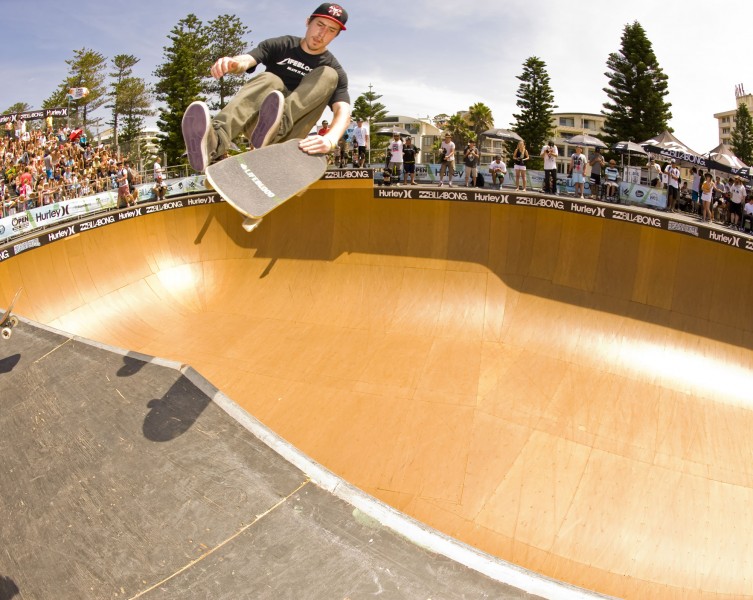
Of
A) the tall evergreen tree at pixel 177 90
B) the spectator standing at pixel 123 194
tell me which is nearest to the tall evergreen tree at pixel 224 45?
the tall evergreen tree at pixel 177 90

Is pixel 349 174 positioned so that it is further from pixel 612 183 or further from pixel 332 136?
pixel 332 136

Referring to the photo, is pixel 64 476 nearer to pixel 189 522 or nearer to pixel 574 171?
pixel 189 522

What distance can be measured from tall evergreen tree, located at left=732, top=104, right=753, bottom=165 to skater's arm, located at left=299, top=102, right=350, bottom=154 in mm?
55197

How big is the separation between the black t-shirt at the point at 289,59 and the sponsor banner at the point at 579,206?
774 centimetres

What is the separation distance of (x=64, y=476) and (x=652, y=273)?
1167 cm

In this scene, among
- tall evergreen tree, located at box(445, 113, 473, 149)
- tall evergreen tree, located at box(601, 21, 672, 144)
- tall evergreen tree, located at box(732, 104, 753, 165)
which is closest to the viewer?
tall evergreen tree, located at box(601, 21, 672, 144)

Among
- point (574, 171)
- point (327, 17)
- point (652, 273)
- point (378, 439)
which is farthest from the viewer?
point (574, 171)

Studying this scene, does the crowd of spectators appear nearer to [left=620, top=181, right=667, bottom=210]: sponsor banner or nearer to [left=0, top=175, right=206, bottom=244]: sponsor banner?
[left=0, top=175, right=206, bottom=244]: sponsor banner

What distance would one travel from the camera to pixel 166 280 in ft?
49.9

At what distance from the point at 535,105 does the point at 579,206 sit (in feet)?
85.9

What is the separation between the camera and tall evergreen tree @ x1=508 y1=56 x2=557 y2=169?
3522cm

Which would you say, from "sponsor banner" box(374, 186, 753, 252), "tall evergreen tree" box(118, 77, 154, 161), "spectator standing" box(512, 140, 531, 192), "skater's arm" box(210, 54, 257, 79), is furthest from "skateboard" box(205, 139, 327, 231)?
"tall evergreen tree" box(118, 77, 154, 161)

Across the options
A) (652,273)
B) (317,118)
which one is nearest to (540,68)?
(652,273)

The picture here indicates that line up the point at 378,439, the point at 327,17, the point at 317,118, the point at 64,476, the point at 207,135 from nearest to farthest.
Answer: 1. the point at 64,476
2. the point at 207,135
3. the point at 327,17
4. the point at 317,118
5. the point at 378,439
